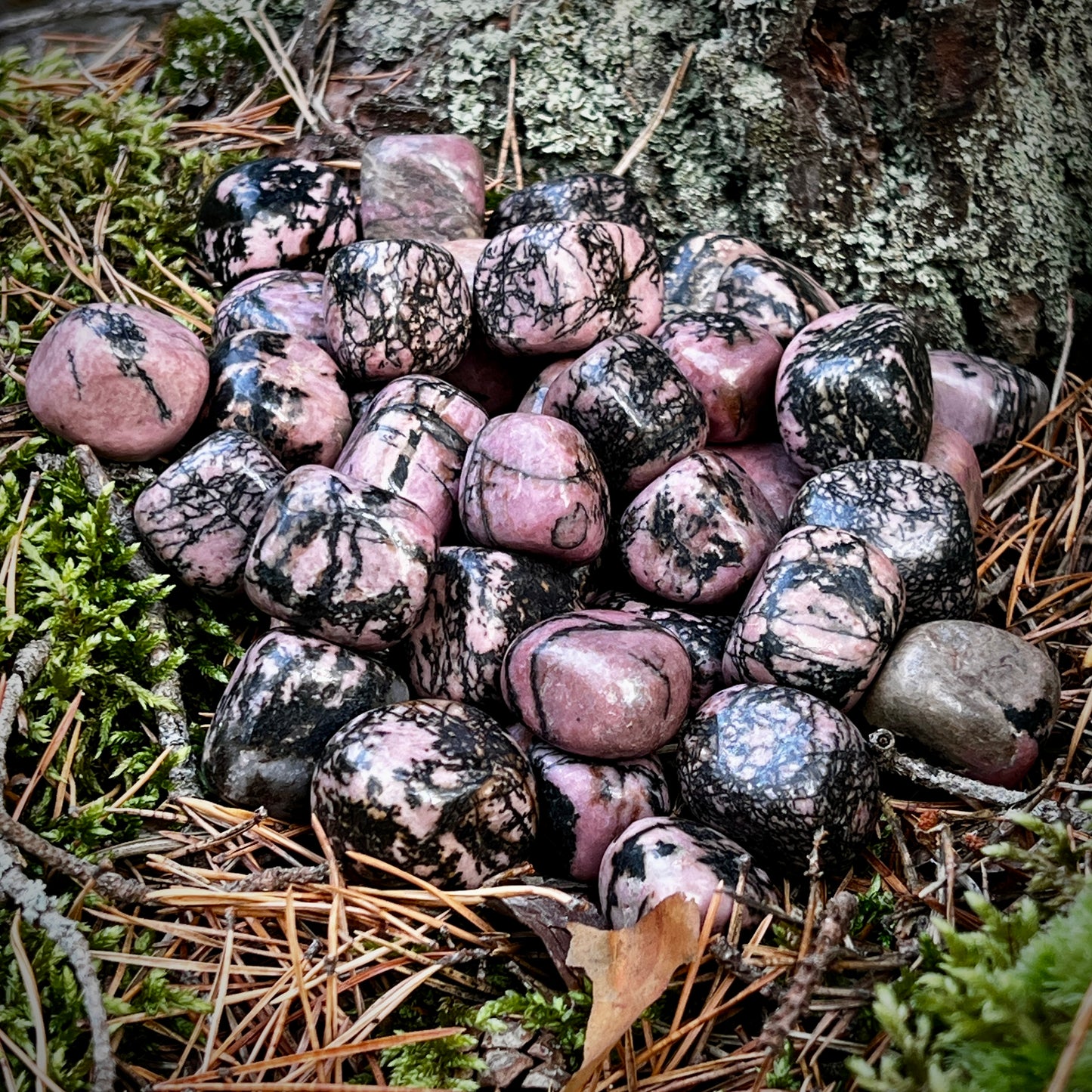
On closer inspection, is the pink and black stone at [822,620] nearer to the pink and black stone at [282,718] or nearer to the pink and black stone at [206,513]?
the pink and black stone at [282,718]

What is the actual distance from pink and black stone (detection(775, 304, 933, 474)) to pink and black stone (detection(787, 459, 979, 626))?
10 centimetres

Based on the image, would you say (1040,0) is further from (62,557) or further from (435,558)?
(62,557)

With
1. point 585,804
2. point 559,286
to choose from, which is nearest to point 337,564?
point 585,804

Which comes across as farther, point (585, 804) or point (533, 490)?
point (533, 490)

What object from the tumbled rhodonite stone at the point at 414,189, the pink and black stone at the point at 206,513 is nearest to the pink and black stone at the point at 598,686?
the pink and black stone at the point at 206,513

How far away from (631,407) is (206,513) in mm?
958

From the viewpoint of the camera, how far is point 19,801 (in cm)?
175

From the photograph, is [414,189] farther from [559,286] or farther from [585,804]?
[585,804]

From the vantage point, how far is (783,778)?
1.75 meters

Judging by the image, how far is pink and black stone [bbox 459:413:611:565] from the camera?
204 cm

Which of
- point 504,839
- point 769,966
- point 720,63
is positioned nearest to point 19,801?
point 504,839

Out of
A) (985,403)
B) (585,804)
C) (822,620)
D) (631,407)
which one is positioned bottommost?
(585,804)

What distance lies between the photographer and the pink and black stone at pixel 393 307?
7.47ft

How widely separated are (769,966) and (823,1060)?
0.51ft
